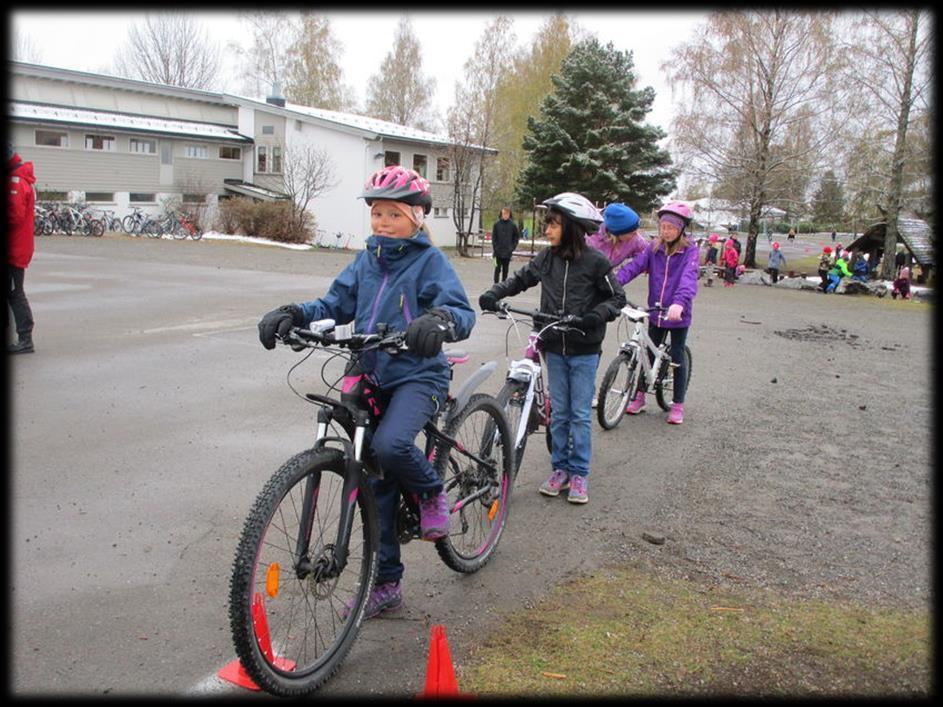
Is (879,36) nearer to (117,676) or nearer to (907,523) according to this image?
(907,523)

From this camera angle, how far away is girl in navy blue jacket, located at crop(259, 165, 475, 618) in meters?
3.54

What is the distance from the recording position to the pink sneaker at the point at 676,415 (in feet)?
26.0

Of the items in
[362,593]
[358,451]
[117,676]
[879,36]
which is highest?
[879,36]

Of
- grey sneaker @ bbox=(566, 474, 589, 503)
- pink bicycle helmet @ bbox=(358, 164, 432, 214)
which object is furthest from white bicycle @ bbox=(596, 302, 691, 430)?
pink bicycle helmet @ bbox=(358, 164, 432, 214)

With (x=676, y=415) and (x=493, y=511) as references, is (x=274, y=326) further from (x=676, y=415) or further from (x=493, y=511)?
(x=676, y=415)

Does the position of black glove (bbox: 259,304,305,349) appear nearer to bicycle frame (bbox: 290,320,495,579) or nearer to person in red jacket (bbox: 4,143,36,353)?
bicycle frame (bbox: 290,320,495,579)

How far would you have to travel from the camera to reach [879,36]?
96.4 ft

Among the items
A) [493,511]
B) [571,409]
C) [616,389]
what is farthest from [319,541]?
[616,389]

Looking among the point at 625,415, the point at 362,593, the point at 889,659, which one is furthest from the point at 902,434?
the point at 362,593

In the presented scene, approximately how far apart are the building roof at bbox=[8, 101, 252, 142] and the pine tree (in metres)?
17.4

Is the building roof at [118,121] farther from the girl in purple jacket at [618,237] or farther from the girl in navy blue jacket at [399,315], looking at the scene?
the girl in navy blue jacket at [399,315]

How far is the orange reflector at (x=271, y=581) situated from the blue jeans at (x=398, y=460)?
65cm

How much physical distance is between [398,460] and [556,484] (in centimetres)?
250

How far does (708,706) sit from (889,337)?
14457 millimetres
